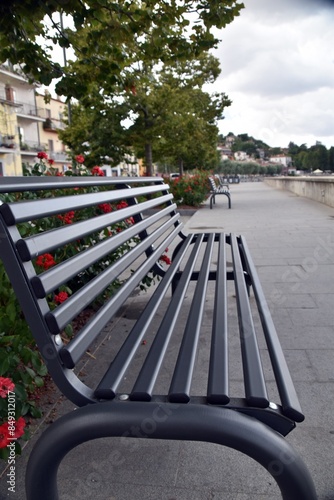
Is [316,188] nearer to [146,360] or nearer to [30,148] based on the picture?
[146,360]

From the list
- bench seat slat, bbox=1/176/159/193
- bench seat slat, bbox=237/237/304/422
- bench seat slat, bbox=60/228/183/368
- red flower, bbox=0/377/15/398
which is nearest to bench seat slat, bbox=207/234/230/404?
bench seat slat, bbox=237/237/304/422

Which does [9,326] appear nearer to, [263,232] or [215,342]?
[215,342]

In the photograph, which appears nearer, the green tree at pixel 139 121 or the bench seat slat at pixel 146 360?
the bench seat slat at pixel 146 360

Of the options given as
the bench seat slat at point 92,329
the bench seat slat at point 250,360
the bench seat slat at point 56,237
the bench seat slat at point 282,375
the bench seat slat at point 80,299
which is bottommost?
the bench seat slat at point 282,375

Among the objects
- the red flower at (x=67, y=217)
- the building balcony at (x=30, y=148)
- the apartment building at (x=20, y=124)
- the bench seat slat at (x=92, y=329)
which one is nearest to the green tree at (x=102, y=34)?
the red flower at (x=67, y=217)

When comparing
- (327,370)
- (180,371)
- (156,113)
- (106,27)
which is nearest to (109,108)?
(156,113)

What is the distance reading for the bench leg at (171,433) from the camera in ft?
3.77

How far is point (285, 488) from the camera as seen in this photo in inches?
45.6

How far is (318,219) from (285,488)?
9.49 metres

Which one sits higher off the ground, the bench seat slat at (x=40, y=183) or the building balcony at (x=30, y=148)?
the building balcony at (x=30, y=148)

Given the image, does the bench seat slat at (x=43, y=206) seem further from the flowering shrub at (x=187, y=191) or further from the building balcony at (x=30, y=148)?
the building balcony at (x=30, y=148)

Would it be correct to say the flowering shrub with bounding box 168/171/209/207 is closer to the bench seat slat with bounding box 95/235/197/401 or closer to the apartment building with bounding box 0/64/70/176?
the bench seat slat with bounding box 95/235/197/401

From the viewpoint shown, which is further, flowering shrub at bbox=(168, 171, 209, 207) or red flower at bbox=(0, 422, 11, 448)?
flowering shrub at bbox=(168, 171, 209, 207)

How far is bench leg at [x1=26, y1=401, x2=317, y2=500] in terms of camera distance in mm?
1150
